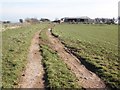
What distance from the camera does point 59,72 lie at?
16516 millimetres

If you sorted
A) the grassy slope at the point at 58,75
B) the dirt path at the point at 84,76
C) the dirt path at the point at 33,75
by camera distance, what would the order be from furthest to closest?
the dirt path at the point at 84,76 < the dirt path at the point at 33,75 < the grassy slope at the point at 58,75

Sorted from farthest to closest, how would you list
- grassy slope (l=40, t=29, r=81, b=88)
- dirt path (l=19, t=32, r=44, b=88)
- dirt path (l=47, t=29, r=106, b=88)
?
dirt path (l=47, t=29, r=106, b=88) < dirt path (l=19, t=32, r=44, b=88) < grassy slope (l=40, t=29, r=81, b=88)

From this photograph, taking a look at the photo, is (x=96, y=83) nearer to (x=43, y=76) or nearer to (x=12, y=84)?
(x=43, y=76)

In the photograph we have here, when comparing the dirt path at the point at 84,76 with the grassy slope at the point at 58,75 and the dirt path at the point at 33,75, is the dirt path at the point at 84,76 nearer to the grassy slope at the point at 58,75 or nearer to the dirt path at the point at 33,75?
the grassy slope at the point at 58,75

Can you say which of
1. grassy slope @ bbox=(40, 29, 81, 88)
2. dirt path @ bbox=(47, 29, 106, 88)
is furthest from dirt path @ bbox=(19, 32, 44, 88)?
dirt path @ bbox=(47, 29, 106, 88)

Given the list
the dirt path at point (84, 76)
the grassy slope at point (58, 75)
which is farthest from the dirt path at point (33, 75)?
the dirt path at point (84, 76)

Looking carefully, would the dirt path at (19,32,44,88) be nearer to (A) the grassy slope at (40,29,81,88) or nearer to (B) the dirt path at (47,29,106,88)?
(A) the grassy slope at (40,29,81,88)

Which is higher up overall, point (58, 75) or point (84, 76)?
point (58, 75)

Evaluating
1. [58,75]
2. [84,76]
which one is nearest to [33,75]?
[58,75]

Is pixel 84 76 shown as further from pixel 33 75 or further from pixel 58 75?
pixel 33 75

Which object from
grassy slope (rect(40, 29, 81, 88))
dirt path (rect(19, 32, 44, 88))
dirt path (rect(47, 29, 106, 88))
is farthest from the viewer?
dirt path (rect(47, 29, 106, 88))

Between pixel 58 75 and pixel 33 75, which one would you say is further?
pixel 33 75

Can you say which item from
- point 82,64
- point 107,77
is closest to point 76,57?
point 82,64

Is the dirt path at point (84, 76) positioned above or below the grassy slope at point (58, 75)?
below
